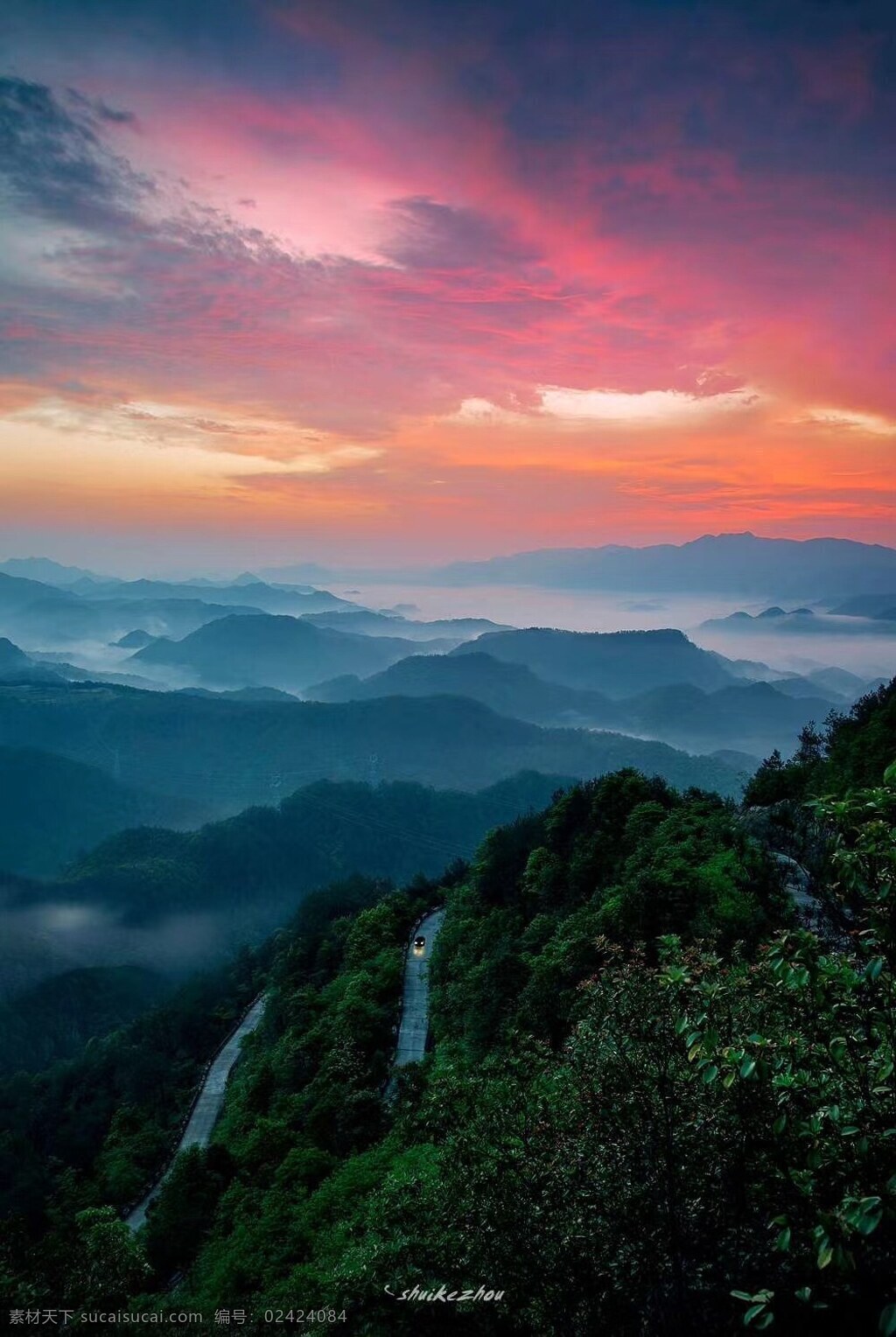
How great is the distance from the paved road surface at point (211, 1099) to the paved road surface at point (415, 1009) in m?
8.94

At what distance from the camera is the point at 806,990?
7129 millimetres

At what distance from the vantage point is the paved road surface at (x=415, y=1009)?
31.8 meters

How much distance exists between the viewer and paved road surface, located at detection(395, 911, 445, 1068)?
3177 centimetres

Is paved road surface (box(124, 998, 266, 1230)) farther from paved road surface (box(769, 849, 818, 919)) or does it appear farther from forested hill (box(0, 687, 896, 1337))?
paved road surface (box(769, 849, 818, 919))

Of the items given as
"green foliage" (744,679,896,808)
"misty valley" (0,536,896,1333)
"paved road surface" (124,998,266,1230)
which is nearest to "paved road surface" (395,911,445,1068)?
"misty valley" (0,536,896,1333)

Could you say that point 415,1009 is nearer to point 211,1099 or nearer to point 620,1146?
point 211,1099

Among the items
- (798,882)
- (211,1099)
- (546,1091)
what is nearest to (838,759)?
(798,882)

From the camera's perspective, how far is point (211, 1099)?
1667 inches

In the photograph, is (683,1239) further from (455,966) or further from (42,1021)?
(42,1021)

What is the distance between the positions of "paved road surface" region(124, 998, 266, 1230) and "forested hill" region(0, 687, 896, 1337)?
3.54 meters

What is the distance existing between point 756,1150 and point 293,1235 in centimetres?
1721

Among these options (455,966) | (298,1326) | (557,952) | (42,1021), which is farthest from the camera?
(42,1021)

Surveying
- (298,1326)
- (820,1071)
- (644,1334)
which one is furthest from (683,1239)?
(298,1326)

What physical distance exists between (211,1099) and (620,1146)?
137 ft
